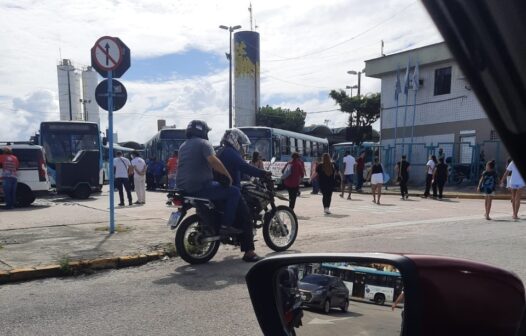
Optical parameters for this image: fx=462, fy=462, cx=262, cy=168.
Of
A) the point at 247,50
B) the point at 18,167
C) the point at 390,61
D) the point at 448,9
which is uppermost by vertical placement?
the point at 247,50

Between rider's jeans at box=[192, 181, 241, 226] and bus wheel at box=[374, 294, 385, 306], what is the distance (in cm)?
483

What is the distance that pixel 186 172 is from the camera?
6.27 meters

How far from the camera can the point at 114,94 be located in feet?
27.3

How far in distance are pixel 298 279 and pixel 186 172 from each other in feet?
15.4

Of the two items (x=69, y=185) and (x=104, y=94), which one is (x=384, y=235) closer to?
(x=104, y=94)

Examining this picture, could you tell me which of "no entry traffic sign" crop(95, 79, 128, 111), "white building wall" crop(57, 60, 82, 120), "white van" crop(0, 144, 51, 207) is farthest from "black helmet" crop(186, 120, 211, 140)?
"white building wall" crop(57, 60, 82, 120)

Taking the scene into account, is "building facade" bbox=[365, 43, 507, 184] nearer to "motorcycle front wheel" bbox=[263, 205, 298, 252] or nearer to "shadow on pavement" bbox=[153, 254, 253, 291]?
"motorcycle front wheel" bbox=[263, 205, 298, 252]

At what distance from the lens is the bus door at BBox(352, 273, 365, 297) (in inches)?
60.6

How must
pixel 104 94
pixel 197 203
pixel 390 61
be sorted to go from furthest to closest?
pixel 390 61 → pixel 104 94 → pixel 197 203

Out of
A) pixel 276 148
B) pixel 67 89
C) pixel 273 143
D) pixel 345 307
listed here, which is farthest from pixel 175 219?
pixel 67 89

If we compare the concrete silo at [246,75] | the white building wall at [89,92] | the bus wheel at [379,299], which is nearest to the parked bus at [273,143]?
the bus wheel at [379,299]

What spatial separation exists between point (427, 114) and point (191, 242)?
2171 cm

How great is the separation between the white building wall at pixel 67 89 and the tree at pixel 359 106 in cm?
2732

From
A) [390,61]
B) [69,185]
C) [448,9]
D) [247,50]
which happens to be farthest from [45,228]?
[247,50]
